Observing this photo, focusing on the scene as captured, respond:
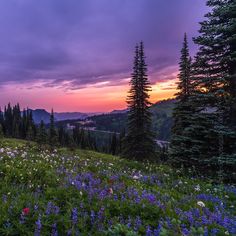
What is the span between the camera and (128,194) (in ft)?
20.1

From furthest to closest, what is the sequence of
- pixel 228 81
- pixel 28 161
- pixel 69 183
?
pixel 228 81 → pixel 28 161 → pixel 69 183

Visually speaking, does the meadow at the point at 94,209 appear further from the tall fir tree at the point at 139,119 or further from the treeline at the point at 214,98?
the tall fir tree at the point at 139,119

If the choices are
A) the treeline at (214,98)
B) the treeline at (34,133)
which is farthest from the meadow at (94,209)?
the treeline at (34,133)

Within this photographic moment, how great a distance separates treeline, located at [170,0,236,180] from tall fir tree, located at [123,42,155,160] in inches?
926

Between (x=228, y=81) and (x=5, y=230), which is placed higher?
(x=228, y=81)

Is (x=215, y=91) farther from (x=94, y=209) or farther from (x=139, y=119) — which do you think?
(x=139, y=119)

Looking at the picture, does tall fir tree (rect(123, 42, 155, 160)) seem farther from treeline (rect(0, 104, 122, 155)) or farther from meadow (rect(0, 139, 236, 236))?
treeline (rect(0, 104, 122, 155))

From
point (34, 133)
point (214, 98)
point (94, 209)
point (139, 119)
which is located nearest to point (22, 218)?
point (94, 209)

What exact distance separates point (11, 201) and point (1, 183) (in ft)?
4.93

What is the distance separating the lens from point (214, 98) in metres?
13.5

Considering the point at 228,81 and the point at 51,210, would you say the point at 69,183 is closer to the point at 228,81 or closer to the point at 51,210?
the point at 51,210

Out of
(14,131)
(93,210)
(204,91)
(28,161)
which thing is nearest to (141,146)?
(204,91)

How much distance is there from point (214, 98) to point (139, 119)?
1015 inches

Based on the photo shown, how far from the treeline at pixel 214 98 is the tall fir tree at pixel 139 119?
23.5m
